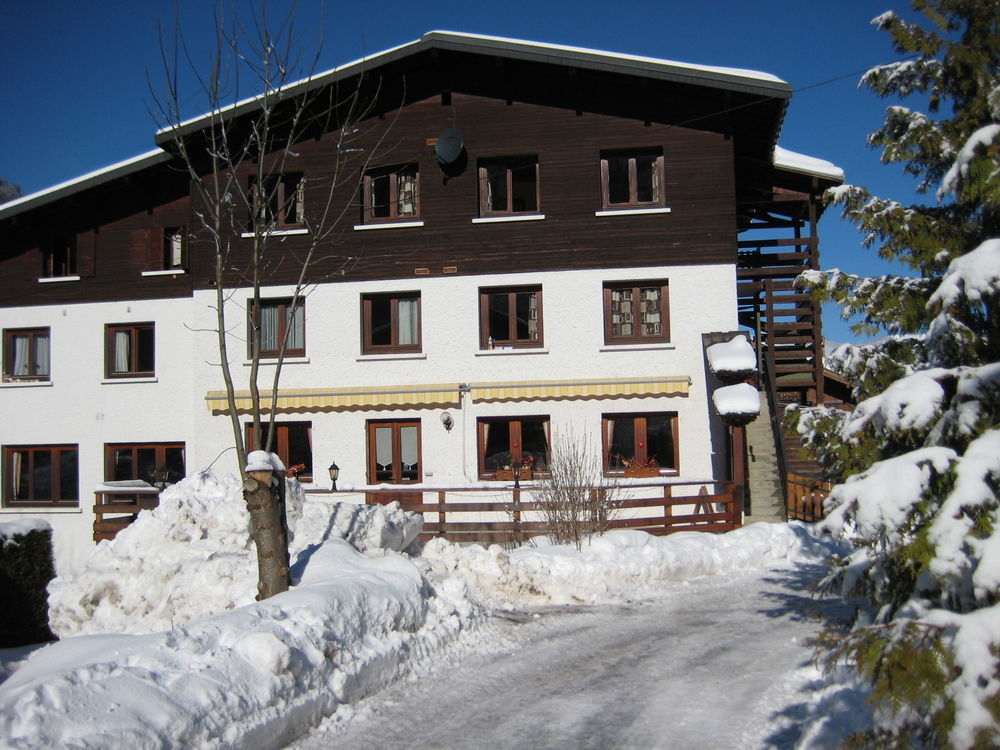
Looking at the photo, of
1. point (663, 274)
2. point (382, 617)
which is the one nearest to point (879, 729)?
point (382, 617)

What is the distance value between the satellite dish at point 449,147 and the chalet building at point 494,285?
0.06 m

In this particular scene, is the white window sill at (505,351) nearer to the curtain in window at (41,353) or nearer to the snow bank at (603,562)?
the snow bank at (603,562)

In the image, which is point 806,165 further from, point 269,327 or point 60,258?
point 60,258

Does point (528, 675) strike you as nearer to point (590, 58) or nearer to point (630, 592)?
point (630, 592)

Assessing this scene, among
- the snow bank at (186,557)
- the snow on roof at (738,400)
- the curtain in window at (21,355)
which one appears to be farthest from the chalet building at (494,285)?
the snow bank at (186,557)

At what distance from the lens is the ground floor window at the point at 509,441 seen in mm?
19797

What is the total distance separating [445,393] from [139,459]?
8321 mm

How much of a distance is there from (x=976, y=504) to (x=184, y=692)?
515 cm

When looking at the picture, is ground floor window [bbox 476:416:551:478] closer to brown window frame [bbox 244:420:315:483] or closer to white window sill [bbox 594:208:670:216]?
brown window frame [bbox 244:420:315:483]

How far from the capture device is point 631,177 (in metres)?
20.2

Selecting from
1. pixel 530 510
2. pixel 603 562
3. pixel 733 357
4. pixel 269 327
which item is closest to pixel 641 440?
pixel 733 357

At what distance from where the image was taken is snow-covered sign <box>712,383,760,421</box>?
16.9 meters

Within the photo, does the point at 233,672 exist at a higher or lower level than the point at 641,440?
lower

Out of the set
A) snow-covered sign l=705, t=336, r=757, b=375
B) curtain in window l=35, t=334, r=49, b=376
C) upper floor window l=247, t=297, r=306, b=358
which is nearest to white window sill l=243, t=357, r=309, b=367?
upper floor window l=247, t=297, r=306, b=358
